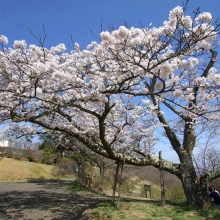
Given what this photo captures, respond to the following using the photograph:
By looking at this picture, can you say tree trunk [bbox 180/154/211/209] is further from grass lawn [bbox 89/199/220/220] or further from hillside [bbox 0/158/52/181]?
hillside [bbox 0/158/52/181]

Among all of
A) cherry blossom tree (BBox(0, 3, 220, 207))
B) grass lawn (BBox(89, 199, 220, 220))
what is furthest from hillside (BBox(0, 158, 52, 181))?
grass lawn (BBox(89, 199, 220, 220))

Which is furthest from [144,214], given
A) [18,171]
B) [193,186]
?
[18,171]

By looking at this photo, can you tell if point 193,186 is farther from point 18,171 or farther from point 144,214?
point 18,171

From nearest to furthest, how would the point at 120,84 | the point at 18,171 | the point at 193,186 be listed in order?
the point at 120,84, the point at 193,186, the point at 18,171

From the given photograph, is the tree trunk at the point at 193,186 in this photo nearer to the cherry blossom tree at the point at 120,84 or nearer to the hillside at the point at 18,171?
the cherry blossom tree at the point at 120,84

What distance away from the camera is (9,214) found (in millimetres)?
6570

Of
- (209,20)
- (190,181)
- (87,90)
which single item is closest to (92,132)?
(87,90)

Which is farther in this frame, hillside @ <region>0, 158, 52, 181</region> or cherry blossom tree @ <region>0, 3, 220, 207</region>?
hillside @ <region>0, 158, 52, 181</region>

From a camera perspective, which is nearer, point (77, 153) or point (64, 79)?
point (64, 79)

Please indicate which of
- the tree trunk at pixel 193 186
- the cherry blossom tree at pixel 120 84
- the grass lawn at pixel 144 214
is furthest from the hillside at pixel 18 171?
the tree trunk at pixel 193 186

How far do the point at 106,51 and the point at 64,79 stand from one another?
1207 millimetres

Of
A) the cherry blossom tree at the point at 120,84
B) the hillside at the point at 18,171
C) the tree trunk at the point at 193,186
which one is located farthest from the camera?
the hillside at the point at 18,171

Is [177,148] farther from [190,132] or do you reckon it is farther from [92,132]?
[92,132]

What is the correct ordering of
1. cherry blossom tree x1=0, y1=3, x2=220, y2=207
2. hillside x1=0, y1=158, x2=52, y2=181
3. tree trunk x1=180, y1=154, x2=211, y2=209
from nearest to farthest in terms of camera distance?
cherry blossom tree x1=0, y1=3, x2=220, y2=207, tree trunk x1=180, y1=154, x2=211, y2=209, hillside x1=0, y1=158, x2=52, y2=181
